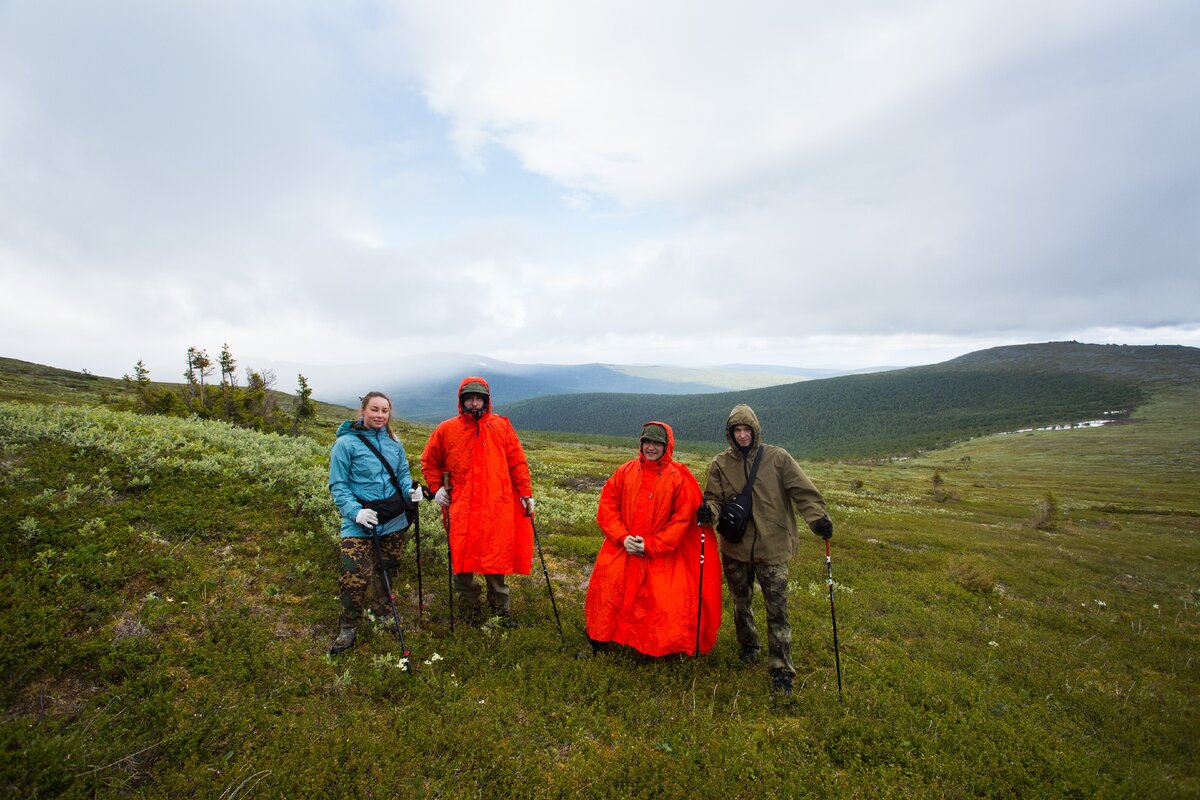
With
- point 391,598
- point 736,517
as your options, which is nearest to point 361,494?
point 391,598

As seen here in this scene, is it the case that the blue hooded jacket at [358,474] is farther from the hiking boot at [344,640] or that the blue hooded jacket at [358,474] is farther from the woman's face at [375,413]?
the hiking boot at [344,640]

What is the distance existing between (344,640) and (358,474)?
7.80 feet

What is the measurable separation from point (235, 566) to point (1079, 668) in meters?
16.1

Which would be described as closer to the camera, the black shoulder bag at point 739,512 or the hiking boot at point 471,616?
the black shoulder bag at point 739,512

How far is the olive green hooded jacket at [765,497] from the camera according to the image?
6.91m

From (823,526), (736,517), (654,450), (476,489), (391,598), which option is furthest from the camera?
(476,489)

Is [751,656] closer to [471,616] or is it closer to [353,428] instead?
[471,616]

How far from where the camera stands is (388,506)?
23.0 feet

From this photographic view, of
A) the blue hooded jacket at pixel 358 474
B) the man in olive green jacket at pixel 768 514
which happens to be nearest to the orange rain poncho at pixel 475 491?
the blue hooded jacket at pixel 358 474

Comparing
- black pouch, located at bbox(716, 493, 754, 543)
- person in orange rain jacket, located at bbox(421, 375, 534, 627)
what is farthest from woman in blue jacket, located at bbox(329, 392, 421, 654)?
black pouch, located at bbox(716, 493, 754, 543)

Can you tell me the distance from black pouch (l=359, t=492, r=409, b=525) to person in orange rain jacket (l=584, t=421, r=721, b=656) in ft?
10.3

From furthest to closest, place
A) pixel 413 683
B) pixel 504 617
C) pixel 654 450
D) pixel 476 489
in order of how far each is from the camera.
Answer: pixel 504 617 < pixel 476 489 < pixel 654 450 < pixel 413 683

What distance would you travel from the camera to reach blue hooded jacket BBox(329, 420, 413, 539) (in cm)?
665

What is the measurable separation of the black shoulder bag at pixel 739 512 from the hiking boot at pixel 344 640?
564cm
